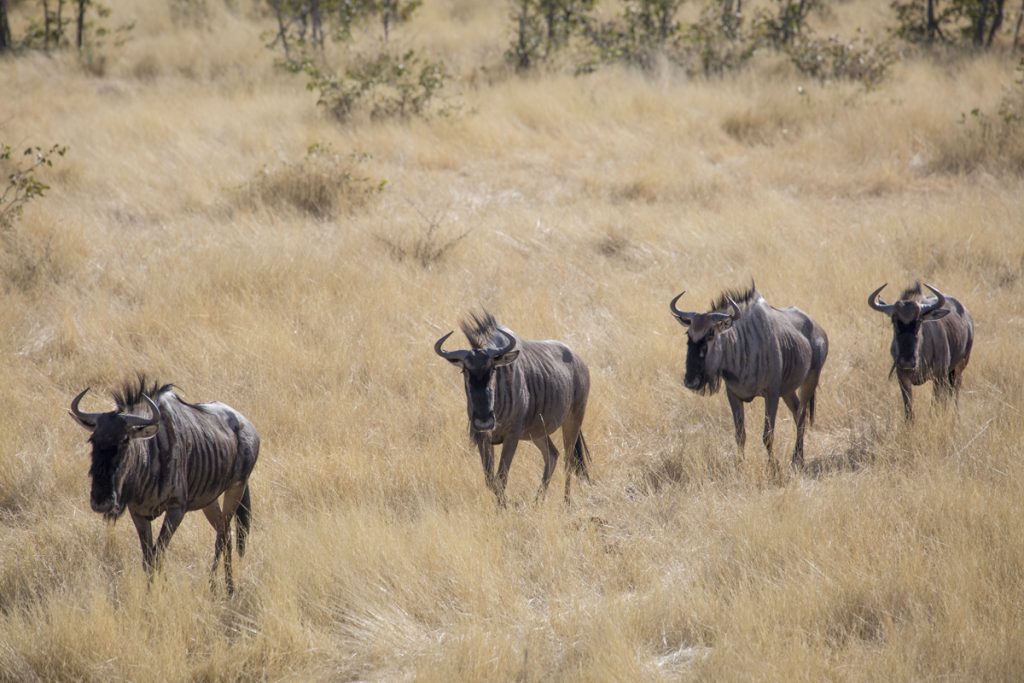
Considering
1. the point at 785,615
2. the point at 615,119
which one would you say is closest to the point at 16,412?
the point at 785,615

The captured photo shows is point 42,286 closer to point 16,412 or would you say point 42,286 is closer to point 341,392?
point 16,412

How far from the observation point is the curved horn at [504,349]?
17.7ft

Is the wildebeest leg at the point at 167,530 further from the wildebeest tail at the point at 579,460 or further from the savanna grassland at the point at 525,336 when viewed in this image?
the wildebeest tail at the point at 579,460

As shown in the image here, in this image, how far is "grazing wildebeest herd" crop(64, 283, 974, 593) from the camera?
461cm

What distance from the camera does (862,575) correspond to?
4.68 meters

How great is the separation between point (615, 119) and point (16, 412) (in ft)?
29.8

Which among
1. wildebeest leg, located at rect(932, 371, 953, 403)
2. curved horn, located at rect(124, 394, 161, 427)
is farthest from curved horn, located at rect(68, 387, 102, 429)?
wildebeest leg, located at rect(932, 371, 953, 403)

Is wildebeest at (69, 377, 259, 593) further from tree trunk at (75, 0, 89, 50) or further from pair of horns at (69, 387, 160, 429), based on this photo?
tree trunk at (75, 0, 89, 50)

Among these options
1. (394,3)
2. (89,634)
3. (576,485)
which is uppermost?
(394,3)

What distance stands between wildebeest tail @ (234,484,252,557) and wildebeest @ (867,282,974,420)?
13.1ft

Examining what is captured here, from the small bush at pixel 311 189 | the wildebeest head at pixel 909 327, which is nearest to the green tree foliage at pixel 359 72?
the small bush at pixel 311 189

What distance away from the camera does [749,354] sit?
632 cm

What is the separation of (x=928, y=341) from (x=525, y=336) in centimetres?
299

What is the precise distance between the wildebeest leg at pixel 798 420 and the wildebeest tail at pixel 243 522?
3266 mm
